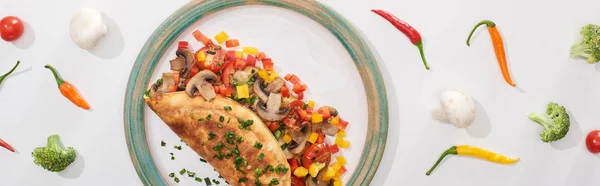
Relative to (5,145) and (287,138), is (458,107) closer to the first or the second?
(287,138)

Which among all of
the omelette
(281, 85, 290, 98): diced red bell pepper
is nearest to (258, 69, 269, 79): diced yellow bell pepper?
(281, 85, 290, 98): diced red bell pepper

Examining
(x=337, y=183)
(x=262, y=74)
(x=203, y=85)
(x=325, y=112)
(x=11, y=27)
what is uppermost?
(x=11, y=27)

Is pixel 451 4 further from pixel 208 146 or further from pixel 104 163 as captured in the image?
pixel 104 163

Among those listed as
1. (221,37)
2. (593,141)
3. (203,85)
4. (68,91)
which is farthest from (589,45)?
(68,91)

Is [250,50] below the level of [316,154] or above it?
above

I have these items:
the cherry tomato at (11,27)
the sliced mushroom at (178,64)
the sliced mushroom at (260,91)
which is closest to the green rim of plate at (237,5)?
the sliced mushroom at (178,64)

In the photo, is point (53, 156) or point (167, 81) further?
point (53, 156)
